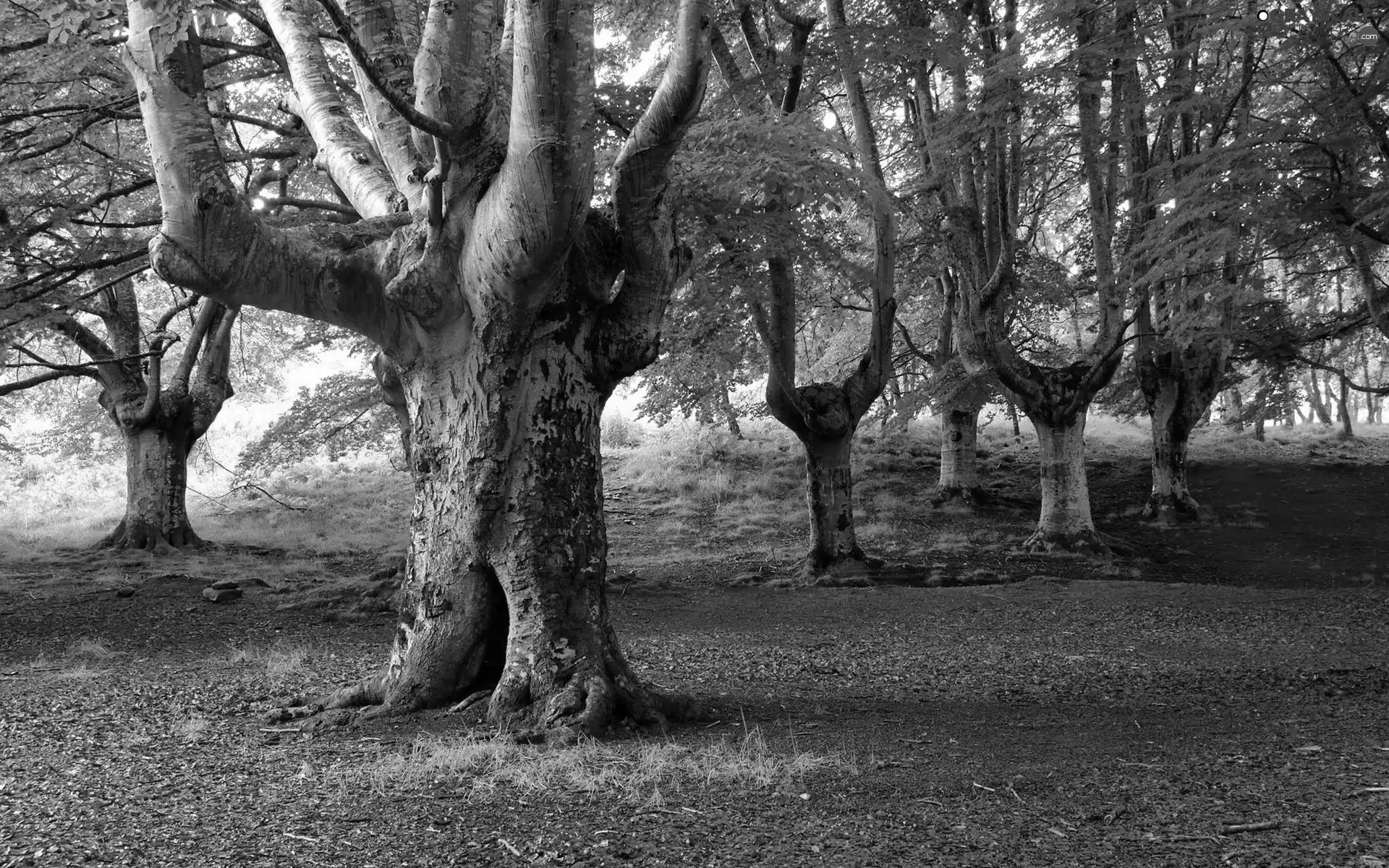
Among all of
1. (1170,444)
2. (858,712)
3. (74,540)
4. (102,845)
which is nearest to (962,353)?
(1170,444)

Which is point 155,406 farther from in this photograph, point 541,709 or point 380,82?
point 380,82

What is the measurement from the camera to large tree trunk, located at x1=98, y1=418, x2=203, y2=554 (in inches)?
598

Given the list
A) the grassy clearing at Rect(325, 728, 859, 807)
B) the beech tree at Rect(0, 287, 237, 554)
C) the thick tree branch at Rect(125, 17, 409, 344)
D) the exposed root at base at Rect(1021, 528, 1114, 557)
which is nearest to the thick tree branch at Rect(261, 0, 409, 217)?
the thick tree branch at Rect(125, 17, 409, 344)

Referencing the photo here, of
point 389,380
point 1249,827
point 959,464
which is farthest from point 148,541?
point 1249,827

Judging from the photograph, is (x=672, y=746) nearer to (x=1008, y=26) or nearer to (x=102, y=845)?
(x=102, y=845)

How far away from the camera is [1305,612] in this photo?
9.34m

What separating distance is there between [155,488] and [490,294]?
1285 cm

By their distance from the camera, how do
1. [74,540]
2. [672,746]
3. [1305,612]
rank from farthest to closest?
[74,540] → [1305,612] → [672,746]

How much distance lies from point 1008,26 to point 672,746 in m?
10.8

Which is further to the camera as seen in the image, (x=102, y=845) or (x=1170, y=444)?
(x=1170, y=444)

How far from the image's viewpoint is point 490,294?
5.20m

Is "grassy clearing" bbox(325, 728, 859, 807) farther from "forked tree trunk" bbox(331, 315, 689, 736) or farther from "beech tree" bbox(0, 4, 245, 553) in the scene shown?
"beech tree" bbox(0, 4, 245, 553)

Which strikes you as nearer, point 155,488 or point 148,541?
point 148,541

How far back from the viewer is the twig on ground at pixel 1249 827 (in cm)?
330
